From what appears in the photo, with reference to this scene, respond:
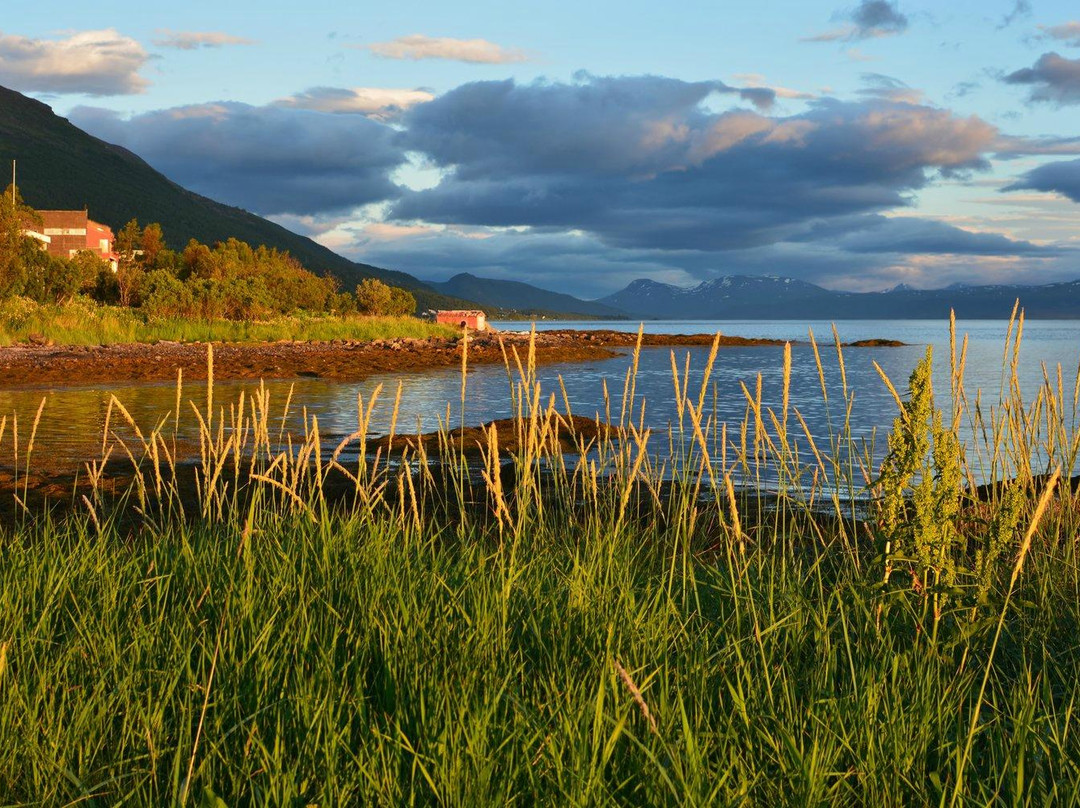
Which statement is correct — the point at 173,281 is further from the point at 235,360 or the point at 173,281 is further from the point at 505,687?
the point at 505,687

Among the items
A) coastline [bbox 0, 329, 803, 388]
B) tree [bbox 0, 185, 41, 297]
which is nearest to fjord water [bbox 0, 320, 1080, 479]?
coastline [bbox 0, 329, 803, 388]

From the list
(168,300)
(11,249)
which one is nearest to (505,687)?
(11,249)

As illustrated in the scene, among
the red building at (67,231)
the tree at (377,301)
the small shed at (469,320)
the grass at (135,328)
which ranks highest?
the red building at (67,231)

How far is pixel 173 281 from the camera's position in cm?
4597

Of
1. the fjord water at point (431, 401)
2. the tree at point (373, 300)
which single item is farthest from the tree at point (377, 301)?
the fjord water at point (431, 401)

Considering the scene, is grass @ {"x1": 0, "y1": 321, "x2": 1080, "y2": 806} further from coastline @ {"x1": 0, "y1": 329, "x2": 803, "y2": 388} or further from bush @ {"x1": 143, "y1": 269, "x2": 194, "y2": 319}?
bush @ {"x1": 143, "y1": 269, "x2": 194, "y2": 319}

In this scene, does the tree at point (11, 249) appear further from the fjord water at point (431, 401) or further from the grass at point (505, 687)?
the grass at point (505, 687)

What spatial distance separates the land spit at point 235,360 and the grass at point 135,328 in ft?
4.02

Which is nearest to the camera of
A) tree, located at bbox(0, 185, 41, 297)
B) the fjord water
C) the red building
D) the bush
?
the fjord water

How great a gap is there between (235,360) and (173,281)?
16.1 m

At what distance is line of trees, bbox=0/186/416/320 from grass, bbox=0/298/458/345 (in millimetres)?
1435

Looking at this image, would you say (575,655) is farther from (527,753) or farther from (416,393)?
(416,393)

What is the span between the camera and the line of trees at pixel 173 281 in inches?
1578

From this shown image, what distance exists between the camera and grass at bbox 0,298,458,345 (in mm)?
33094
